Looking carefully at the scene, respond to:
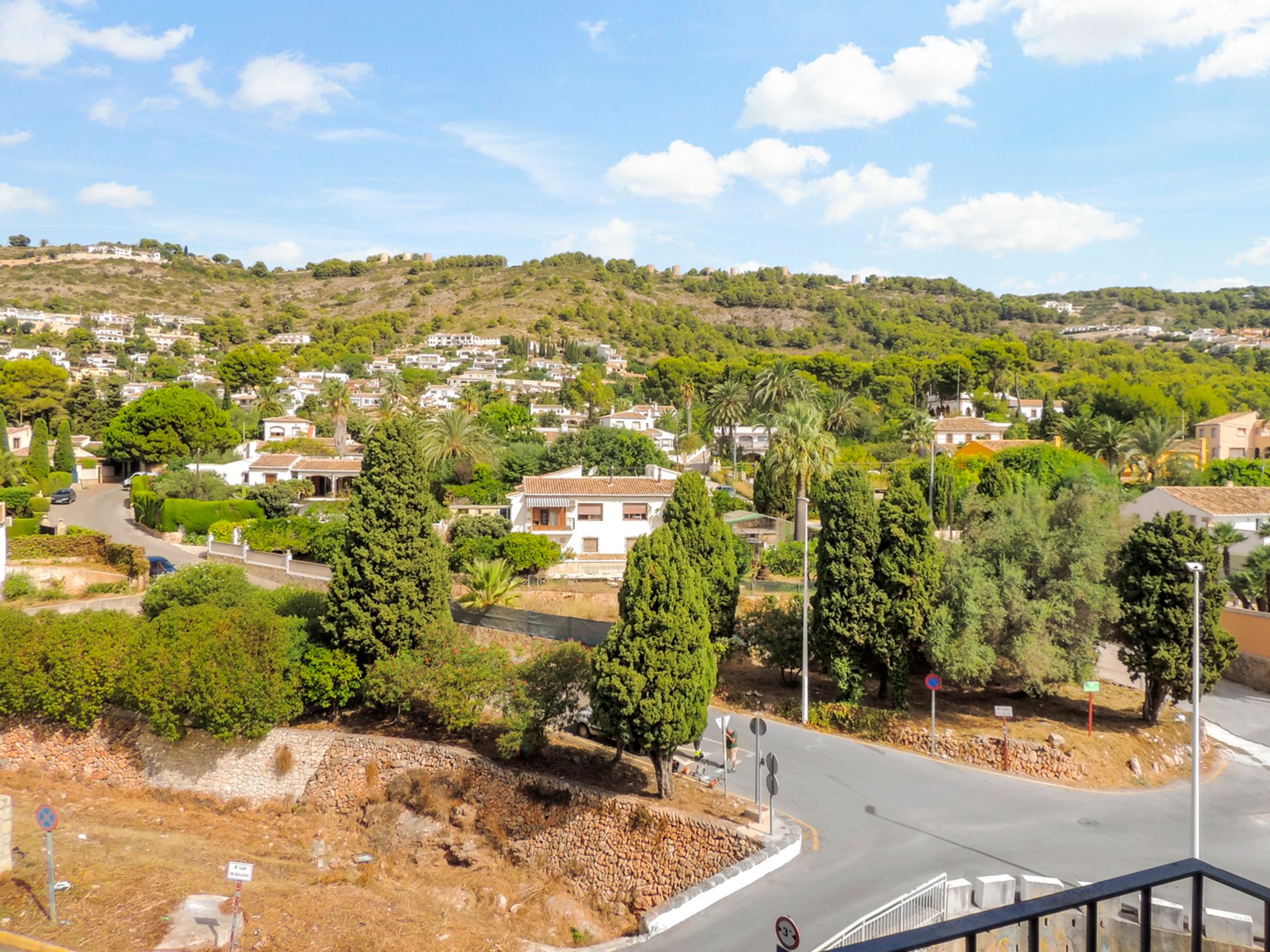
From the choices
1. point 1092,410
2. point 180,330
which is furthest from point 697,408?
point 180,330

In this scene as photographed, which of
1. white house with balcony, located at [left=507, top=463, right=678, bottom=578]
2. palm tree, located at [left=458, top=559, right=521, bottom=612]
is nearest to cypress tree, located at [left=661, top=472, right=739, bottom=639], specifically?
palm tree, located at [left=458, top=559, right=521, bottom=612]

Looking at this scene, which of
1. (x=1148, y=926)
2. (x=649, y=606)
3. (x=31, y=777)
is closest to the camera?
(x=1148, y=926)

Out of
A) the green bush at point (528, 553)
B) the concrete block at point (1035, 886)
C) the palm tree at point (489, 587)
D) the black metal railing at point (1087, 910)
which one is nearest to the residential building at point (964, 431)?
the green bush at point (528, 553)

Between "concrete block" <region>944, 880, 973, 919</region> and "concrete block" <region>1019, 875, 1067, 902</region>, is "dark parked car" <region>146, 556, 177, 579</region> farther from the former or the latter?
"concrete block" <region>1019, 875, 1067, 902</region>

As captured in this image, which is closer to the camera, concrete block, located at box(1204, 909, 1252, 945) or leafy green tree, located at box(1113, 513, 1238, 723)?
concrete block, located at box(1204, 909, 1252, 945)

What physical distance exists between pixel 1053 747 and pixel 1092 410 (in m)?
68.0

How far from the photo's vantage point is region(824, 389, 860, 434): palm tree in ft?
253

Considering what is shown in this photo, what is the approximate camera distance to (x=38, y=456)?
63.4m

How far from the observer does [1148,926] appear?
2.92 m

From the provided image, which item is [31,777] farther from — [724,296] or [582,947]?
[724,296]

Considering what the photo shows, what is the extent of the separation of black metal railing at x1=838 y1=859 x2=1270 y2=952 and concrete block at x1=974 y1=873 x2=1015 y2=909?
12.5 meters

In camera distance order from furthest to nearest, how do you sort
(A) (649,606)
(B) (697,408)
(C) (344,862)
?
(B) (697,408), (C) (344,862), (A) (649,606)

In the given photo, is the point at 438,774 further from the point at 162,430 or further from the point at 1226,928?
the point at 162,430

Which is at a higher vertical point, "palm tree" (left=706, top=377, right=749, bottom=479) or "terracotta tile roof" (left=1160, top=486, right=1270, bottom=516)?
"palm tree" (left=706, top=377, right=749, bottom=479)
